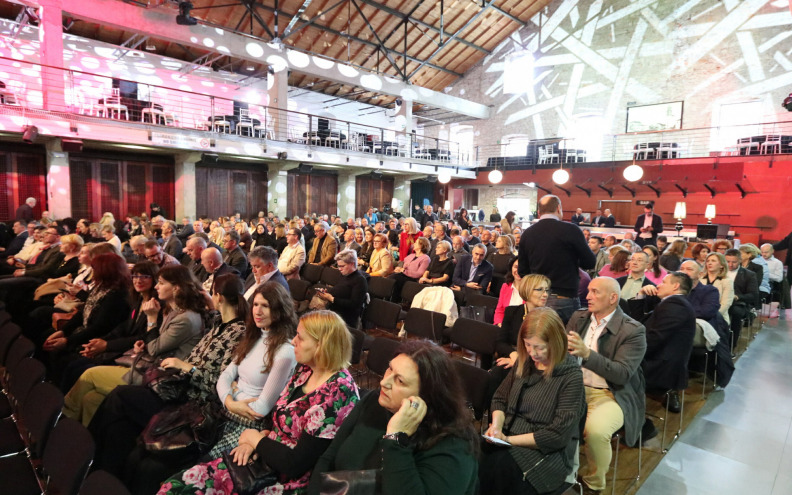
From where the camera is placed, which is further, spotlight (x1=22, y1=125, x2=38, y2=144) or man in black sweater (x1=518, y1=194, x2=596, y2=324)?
spotlight (x1=22, y1=125, x2=38, y2=144)

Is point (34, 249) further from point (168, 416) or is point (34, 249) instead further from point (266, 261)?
point (168, 416)

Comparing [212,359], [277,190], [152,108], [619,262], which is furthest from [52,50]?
[619,262]

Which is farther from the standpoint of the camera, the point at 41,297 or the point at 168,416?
the point at 41,297

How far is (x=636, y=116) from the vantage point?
51.3ft

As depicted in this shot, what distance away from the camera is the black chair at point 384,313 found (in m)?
3.86

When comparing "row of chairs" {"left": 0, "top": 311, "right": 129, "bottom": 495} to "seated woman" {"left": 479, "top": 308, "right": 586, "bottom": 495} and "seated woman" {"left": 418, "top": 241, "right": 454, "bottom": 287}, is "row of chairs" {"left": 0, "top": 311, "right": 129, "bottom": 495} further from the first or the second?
"seated woman" {"left": 418, "top": 241, "right": 454, "bottom": 287}

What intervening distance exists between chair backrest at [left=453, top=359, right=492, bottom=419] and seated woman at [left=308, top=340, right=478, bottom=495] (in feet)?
2.87

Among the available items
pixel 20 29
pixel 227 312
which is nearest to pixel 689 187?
pixel 227 312

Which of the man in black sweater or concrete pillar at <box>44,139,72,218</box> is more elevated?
concrete pillar at <box>44,139,72,218</box>

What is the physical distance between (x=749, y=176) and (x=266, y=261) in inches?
510

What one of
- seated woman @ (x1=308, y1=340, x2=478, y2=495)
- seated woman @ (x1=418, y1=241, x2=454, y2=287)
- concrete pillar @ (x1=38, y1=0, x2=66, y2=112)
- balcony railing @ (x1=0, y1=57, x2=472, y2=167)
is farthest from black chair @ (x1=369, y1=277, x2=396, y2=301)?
concrete pillar @ (x1=38, y1=0, x2=66, y2=112)

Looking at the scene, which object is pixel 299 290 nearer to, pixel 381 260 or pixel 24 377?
pixel 381 260

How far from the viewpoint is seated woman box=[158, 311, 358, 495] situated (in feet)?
5.19

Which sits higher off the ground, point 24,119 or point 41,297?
point 24,119
